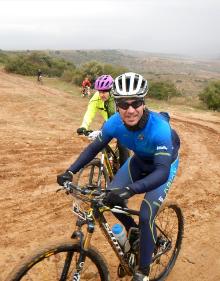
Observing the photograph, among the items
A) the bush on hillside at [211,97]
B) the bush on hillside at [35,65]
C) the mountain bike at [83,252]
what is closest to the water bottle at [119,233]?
the mountain bike at [83,252]

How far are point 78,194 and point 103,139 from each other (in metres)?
1.01

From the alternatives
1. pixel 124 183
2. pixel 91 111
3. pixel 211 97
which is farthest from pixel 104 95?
pixel 211 97

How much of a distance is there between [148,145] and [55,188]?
170 inches

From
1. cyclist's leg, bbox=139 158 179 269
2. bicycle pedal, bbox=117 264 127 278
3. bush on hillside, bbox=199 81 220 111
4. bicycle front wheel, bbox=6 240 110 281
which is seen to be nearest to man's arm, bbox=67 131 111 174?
cyclist's leg, bbox=139 158 179 269

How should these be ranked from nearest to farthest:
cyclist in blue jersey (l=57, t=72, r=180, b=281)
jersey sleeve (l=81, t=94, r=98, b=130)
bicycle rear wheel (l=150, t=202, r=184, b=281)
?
cyclist in blue jersey (l=57, t=72, r=180, b=281) → bicycle rear wheel (l=150, t=202, r=184, b=281) → jersey sleeve (l=81, t=94, r=98, b=130)

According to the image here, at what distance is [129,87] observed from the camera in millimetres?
4102

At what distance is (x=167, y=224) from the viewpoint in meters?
5.52

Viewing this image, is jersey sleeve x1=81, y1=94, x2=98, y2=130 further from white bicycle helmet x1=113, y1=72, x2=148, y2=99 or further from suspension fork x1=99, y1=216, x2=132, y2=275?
suspension fork x1=99, y1=216, x2=132, y2=275

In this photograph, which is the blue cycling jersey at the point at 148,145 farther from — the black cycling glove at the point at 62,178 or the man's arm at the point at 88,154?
the black cycling glove at the point at 62,178

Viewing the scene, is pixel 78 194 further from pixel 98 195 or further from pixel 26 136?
pixel 26 136

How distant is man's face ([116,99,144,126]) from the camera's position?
412cm

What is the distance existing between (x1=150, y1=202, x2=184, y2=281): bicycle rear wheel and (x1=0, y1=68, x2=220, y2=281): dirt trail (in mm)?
198

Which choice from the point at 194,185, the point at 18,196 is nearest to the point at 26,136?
the point at 18,196

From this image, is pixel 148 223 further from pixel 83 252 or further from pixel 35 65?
pixel 35 65
